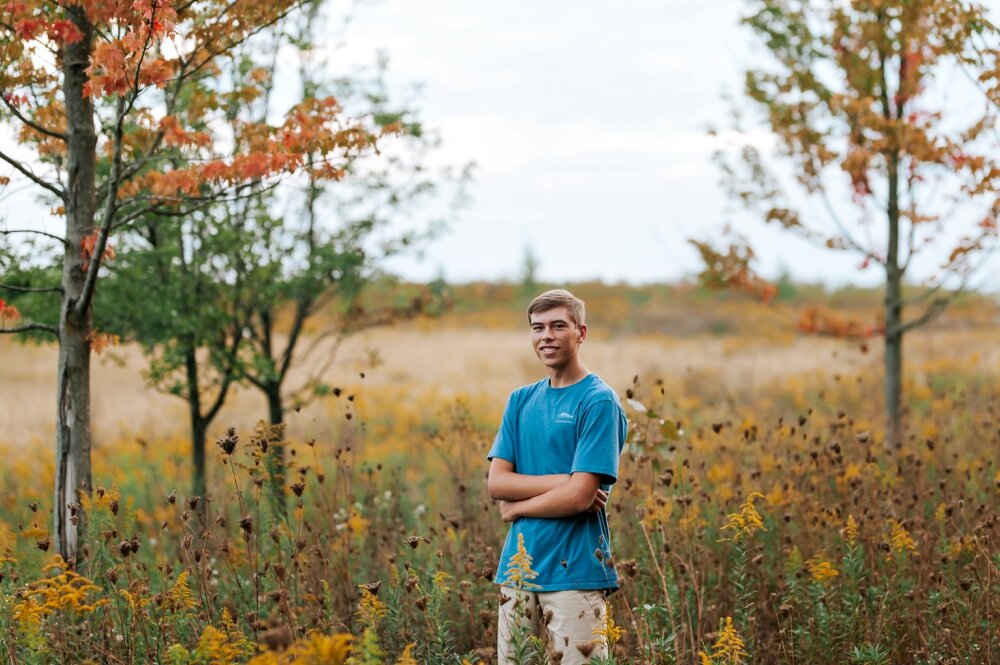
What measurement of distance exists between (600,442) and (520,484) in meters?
0.39

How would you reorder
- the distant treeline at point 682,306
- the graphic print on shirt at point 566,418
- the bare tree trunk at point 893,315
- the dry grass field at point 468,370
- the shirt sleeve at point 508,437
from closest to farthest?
the graphic print on shirt at point 566,418, the shirt sleeve at point 508,437, the bare tree trunk at point 893,315, the dry grass field at point 468,370, the distant treeline at point 682,306

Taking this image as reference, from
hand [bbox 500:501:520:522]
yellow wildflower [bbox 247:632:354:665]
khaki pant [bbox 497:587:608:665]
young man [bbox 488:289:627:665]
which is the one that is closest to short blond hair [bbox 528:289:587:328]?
young man [bbox 488:289:627:665]

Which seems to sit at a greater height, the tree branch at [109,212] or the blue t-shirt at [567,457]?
the tree branch at [109,212]

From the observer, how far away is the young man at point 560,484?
3.61 meters

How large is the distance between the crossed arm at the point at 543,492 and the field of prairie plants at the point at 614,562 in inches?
7.3

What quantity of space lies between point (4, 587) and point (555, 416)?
2.74 metres

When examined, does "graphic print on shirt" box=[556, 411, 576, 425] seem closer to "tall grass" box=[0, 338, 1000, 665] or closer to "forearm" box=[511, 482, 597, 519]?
"forearm" box=[511, 482, 597, 519]

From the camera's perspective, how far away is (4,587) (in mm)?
4547

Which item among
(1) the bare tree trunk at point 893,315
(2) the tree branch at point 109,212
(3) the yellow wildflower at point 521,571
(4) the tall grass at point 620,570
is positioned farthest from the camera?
(1) the bare tree trunk at point 893,315

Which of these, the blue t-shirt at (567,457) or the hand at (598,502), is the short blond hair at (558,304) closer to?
the blue t-shirt at (567,457)

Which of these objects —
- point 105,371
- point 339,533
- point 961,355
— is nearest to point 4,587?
point 339,533

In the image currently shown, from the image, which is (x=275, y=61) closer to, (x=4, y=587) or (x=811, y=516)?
(x=4, y=587)

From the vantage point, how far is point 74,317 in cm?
544

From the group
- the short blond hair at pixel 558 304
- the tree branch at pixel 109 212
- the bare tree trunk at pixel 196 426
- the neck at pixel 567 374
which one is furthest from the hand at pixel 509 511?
the bare tree trunk at pixel 196 426
